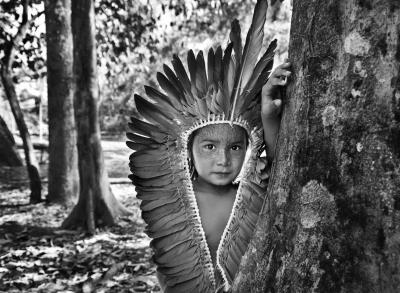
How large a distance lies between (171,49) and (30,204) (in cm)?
641

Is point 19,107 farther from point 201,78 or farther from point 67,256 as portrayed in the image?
point 201,78

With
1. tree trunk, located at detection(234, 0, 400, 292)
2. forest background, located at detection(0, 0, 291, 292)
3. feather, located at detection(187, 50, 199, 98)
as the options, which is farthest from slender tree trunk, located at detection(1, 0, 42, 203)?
tree trunk, located at detection(234, 0, 400, 292)

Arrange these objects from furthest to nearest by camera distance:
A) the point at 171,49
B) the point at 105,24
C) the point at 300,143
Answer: the point at 171,49 → the point at 105,24 → the point at 300,143

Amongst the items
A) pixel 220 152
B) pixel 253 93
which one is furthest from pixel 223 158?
pixel 253 93

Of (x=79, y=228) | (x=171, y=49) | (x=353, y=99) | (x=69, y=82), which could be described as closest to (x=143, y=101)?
(x=353, y=99)

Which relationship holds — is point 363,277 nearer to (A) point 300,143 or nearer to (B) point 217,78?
(A) point 300,143

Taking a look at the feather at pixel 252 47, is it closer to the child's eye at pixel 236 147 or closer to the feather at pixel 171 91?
the child's eye at pixel 236 147

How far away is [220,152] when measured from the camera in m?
1.77

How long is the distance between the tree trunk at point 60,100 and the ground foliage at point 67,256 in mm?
473

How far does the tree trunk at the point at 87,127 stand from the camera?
5.15m

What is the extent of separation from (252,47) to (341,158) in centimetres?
72

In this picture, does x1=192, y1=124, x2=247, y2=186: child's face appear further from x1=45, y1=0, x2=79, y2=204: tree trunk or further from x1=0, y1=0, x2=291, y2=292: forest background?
x1=45, y1=0, x2=79, y2=204: tree trunk

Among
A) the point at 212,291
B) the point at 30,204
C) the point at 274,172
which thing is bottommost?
the point at 30,204

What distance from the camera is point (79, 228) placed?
5.28m
